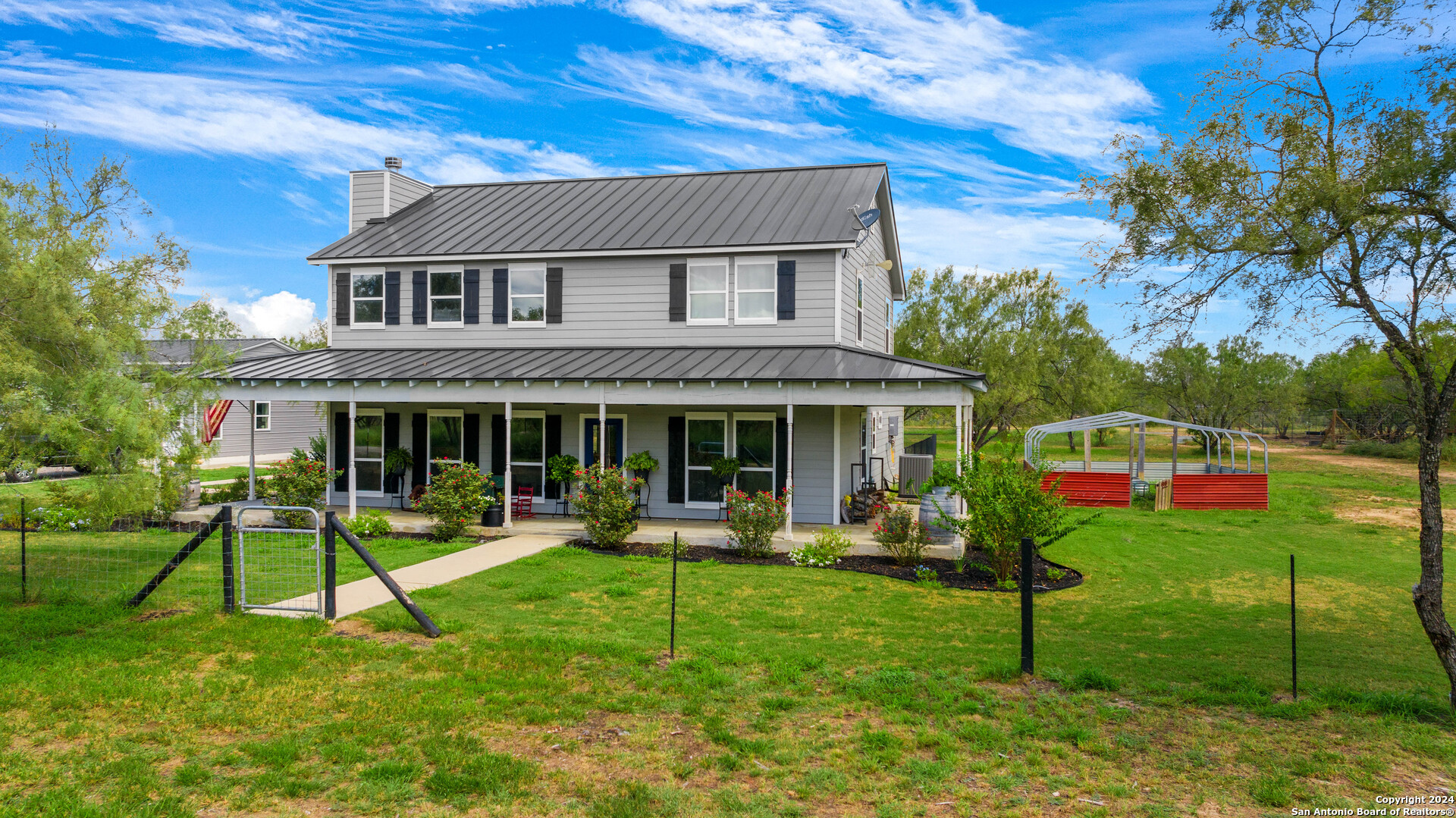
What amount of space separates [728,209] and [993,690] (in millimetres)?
13890

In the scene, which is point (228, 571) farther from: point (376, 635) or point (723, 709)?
point (723, 709)

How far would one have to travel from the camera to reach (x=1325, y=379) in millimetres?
50562

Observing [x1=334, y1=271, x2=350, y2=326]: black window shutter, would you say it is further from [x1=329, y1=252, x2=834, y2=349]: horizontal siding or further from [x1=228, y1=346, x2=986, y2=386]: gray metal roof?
[x1=228, y1=346, x2=986, y2=386]: gray metal roof

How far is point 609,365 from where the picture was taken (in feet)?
52.8

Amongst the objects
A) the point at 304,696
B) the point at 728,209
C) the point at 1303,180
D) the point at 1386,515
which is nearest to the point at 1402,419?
the point at 1386,515

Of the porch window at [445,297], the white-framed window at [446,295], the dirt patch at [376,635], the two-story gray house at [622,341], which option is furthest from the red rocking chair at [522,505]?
the dirt patch at [376,635]

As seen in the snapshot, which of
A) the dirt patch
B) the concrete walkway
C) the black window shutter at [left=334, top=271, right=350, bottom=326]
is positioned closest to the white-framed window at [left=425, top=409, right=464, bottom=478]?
the black window shutter at [left=334, top=271, right=350, bottom=326]

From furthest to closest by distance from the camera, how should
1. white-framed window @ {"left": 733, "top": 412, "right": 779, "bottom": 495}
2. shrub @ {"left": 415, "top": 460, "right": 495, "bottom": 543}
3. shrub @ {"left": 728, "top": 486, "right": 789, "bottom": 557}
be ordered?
white-framed window @ {"left": 733, "top": 412, "right": 779, "bottom": 495}, shrub @ {"left": 415, "top": 460, "right": 495, "bottom": 543}, shrub @ {"left": 728, "top": 486, "right": 789, "bottom": 557}

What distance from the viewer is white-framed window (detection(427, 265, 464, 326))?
18.7 m

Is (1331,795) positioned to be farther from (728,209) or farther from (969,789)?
(728,209)

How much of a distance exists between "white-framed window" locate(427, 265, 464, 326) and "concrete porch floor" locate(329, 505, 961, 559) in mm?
4425

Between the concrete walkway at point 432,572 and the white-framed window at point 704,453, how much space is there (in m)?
3.17

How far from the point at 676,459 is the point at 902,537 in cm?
583

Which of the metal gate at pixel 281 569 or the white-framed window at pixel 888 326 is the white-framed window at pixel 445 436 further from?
the white-framed window at pixel 888 326
